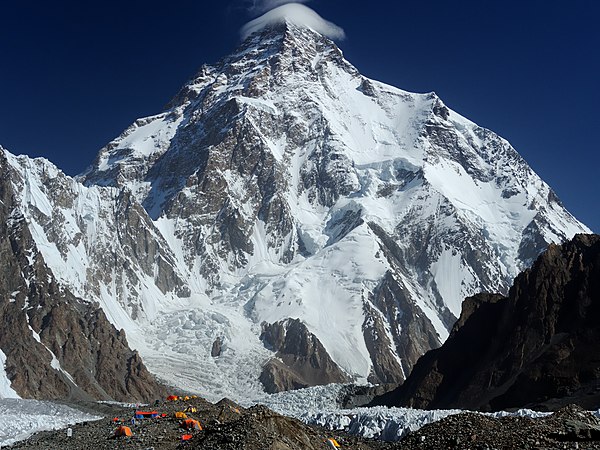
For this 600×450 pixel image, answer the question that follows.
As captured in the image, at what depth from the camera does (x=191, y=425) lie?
1997 inches

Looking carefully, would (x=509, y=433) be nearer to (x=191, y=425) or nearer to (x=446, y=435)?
(x=446, y=435)

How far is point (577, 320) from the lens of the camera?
394 ft

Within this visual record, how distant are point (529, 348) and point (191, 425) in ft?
277

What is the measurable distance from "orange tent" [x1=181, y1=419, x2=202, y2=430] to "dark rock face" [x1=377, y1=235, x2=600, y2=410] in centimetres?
5842

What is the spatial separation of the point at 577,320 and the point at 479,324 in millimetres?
25376

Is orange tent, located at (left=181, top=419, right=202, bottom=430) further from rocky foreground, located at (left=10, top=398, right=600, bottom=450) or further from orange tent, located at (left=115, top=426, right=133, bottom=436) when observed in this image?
rocky foreground, located at (left=10, top=398, right=600, bottom=450)

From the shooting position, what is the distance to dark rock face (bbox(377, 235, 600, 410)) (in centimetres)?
Result: 10762

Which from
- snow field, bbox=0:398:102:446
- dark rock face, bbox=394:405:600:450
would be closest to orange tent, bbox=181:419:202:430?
dark rock face, bbox=394:405:600:450

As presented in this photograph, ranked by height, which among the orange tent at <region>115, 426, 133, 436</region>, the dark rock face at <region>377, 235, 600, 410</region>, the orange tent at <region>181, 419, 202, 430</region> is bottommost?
the orange tent at <region>115, 426, 133, 436</region>

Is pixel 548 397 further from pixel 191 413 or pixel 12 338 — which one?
pixel 12 338

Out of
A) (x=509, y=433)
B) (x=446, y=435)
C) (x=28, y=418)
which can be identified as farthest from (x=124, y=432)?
(x=28, y=418)

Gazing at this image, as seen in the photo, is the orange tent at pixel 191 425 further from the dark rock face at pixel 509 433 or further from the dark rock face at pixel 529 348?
the dark rock face at pixel 529 348

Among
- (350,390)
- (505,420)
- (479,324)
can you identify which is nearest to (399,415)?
(505,420)

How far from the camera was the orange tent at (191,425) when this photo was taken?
50125mm
